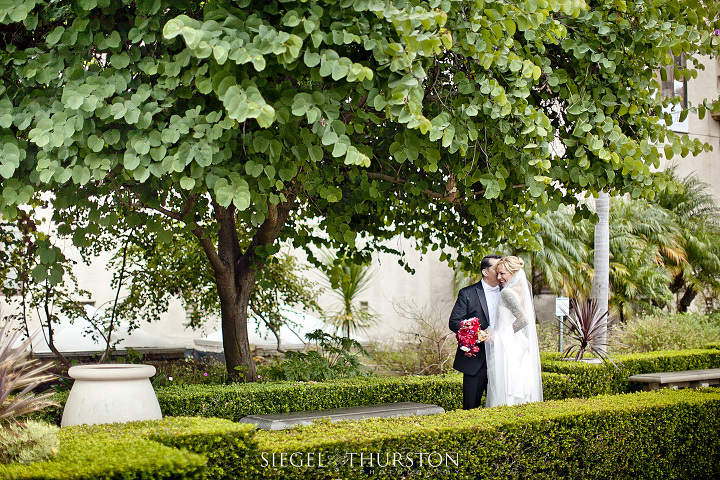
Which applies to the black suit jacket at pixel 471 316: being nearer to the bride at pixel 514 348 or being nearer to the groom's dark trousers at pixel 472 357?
the groom's dark trousers at pixel 472 357

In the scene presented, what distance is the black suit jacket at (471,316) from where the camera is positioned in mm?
6586

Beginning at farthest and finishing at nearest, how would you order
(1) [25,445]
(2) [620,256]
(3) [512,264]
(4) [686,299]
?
(4) [686,299]
(2) [620,256]
(3) [512,264]
(1) [25,445]

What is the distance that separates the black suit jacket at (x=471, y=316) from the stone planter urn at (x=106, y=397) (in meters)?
2.94

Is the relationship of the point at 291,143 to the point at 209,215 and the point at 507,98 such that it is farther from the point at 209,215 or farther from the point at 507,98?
the point at 209,215

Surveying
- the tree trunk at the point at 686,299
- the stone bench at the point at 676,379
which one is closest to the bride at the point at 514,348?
the stone bench at the point at 676,379

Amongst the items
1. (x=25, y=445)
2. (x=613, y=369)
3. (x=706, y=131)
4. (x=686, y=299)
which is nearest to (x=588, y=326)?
(x=613, y=369)

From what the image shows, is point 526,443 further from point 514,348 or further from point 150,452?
point 150,452

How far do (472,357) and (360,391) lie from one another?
170 centimetres

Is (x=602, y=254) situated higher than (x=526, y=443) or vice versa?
(x=602, y=254)

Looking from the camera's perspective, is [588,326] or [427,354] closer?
[588,326]

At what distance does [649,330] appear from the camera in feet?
44.8

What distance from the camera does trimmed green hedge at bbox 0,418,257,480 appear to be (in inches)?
132

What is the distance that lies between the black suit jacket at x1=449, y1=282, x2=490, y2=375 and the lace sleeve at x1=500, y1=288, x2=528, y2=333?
1.41 feet

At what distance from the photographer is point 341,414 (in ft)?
22.6
